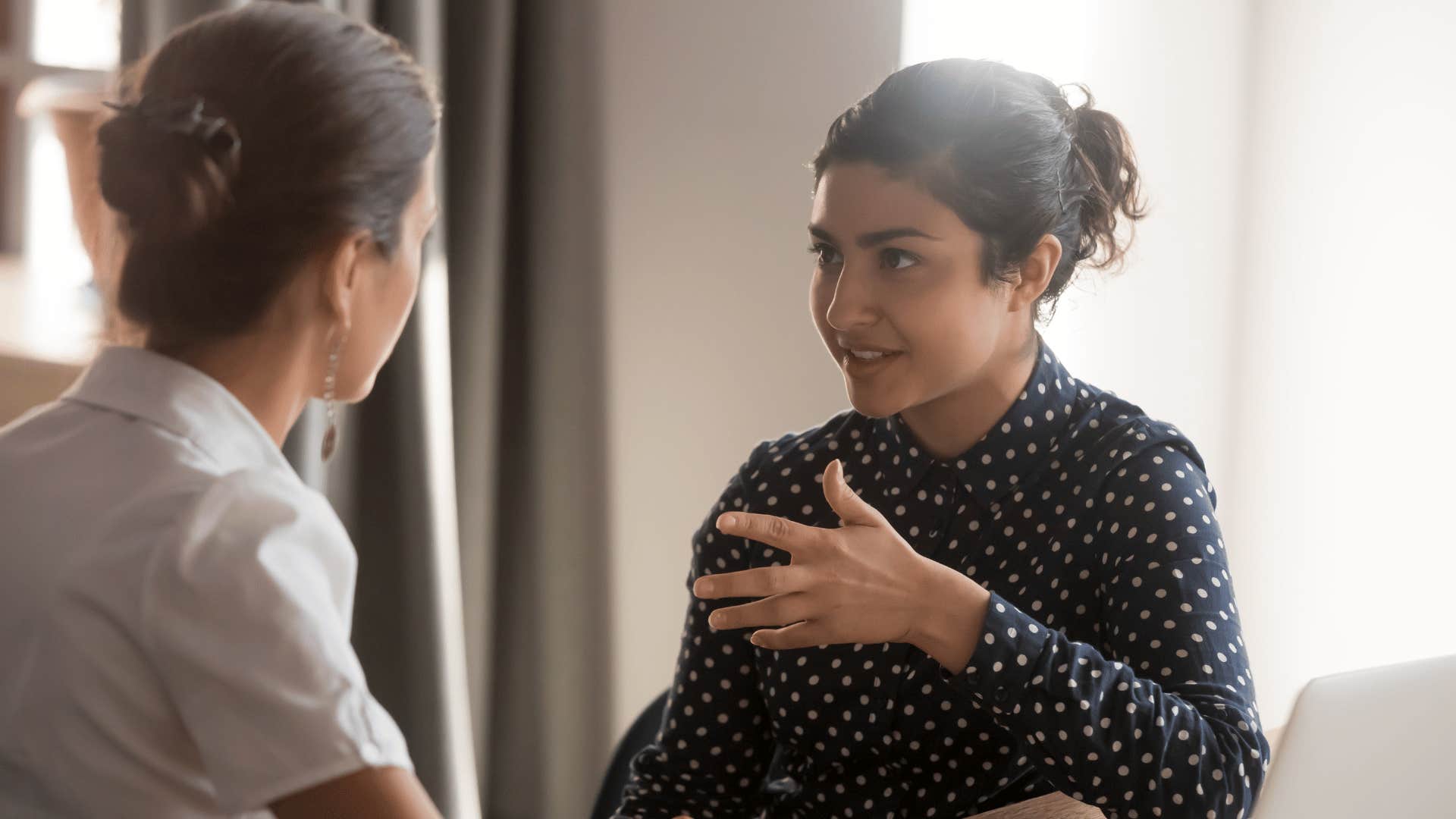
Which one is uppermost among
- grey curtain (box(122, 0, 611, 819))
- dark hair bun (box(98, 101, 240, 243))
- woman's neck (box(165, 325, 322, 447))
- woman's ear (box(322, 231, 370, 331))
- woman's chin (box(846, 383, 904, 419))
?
dark hair bun (box(98, 101, 240, 243))

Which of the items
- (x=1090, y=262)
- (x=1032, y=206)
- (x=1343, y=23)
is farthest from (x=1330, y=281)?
(x=1032, y=206)

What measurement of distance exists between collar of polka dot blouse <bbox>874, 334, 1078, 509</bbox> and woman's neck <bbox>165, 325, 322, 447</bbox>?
0.62 m

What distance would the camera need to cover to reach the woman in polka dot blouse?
107 centimetres

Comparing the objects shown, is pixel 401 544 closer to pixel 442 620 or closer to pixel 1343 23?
pixel 442 620

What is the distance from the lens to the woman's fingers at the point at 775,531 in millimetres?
981

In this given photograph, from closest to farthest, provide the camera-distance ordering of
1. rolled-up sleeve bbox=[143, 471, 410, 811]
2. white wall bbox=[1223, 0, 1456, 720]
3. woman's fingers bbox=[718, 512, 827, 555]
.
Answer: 1. rolled-up sleeve bbox=[143, 471, 410, 811]
2. woman's fingers bbox=[718, 512, 827, 555]
3. white wall bbox=[1223, 0, 1456, 720]

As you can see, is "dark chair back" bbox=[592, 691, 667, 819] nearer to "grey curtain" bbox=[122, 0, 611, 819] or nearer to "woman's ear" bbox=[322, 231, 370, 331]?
"woman's ear" bbox=[322, 231, 370, 331]

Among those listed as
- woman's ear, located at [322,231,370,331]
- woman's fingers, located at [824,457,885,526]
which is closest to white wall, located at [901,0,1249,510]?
woman's fingers, located at [824,457,885,526]

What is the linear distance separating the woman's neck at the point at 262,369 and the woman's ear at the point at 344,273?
34mm

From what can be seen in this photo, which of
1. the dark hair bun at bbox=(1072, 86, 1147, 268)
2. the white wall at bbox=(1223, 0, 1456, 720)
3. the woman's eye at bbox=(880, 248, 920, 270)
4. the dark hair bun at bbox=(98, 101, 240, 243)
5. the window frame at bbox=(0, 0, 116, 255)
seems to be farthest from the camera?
the white wall at bbox=(1223, 0, 1456, 720)

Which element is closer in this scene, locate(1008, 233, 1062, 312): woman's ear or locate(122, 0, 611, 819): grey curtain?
locate(1008, 233, 1062, 312): woman's ear

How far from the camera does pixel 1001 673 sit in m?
1.05

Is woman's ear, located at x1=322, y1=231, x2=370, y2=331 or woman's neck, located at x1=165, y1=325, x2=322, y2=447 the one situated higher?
woman's ear, located at x1=322, y1=231, x2=370, y2=331

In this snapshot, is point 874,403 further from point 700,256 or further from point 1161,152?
point 1161,152
